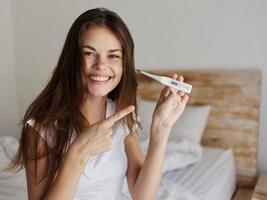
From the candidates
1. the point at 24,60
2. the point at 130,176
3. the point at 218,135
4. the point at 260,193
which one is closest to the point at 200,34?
the point at 218,135

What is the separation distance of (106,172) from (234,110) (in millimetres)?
1220

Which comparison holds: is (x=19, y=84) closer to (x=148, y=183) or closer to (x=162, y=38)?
(x=162, y=38)

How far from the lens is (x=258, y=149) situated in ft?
6.70

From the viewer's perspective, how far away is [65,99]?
986 millimetres

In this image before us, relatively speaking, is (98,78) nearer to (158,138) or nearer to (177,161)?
(158,138)

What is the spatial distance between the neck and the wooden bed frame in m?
1.12

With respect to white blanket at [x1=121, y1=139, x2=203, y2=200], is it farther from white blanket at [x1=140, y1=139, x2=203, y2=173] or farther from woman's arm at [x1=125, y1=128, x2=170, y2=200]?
woman's arm at [x1=125, y1=128, x2=170, y2=200]

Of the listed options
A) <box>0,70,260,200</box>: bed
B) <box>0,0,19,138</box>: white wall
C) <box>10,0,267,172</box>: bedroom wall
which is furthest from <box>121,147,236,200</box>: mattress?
<box>0,0,19,138</box>: white wall

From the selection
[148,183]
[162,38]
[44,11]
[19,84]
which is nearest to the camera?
[148,183]

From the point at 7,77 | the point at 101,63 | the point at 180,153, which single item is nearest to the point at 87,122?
the point at 101,63

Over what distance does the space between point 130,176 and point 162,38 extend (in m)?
1.31

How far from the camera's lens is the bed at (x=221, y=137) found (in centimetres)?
177

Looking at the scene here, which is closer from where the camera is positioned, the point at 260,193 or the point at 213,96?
the point at 260,193

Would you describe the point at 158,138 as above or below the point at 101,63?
below
